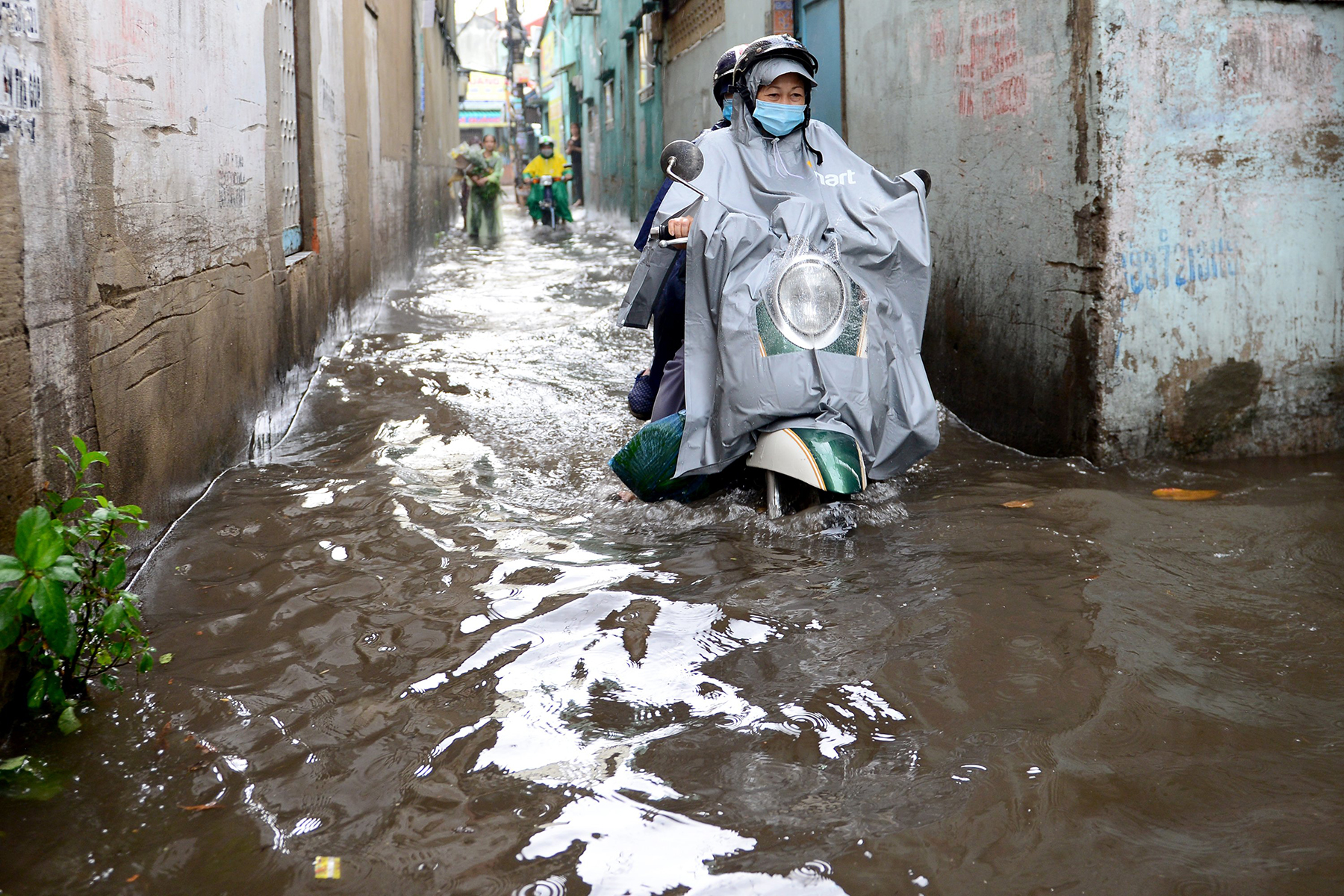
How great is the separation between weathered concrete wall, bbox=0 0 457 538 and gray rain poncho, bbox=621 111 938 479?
1.57 metres

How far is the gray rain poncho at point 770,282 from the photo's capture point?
364 centimetres

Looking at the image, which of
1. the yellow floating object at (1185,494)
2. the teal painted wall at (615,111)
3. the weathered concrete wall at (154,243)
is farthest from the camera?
the teal painted wall at (615,111)

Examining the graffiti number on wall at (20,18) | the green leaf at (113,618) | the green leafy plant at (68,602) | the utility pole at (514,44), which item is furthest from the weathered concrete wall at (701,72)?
the utility pole at (514,44)

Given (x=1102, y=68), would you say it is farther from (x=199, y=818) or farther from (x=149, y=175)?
(x=199, y=818)

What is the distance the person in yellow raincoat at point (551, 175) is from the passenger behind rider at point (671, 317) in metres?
15.5

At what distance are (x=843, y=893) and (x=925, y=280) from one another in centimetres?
269

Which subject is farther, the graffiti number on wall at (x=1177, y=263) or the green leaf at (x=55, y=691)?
the graffiti number on wall at (x=1177, y=263)

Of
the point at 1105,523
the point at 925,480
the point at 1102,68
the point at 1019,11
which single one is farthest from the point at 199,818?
the point at 1019,11

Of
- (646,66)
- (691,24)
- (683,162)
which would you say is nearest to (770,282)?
(683,162)

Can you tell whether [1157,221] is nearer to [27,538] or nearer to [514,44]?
[27,538]

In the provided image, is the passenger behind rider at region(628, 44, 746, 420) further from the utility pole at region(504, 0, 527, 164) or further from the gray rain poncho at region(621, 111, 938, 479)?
the utility pole at region(504, 0, 527, 164)

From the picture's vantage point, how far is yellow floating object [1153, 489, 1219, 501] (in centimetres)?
399

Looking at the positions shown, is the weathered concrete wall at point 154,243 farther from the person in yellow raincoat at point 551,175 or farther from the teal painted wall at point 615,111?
the person in yellow raincoat at point 551,175

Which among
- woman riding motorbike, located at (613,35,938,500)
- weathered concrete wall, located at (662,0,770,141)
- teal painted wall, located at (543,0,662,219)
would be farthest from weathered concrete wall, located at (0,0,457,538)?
teal painted wall, located at (543,0,662,219)
